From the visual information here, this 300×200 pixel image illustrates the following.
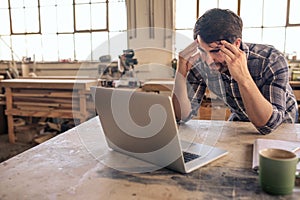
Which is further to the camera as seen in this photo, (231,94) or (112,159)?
(231,94)

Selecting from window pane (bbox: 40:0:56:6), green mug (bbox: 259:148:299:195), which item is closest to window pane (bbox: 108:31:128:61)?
window pane (bbox: 40:0:56:6)

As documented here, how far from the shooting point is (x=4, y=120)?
3.72 m

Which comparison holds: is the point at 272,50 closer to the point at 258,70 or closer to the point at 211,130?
the point at 258,70

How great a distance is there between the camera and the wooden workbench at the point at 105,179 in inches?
25.5

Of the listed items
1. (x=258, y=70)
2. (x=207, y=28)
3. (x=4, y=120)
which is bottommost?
(x=4, y=120)

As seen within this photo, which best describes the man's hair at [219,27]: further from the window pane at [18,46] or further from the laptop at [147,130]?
the window pane at [18,46]

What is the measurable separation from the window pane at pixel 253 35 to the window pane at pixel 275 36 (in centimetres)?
6

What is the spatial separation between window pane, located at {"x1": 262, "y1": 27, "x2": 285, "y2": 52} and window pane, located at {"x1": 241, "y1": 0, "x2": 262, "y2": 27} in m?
0.15

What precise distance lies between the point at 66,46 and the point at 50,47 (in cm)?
30

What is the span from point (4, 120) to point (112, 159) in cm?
337

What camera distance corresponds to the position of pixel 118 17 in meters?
4.33

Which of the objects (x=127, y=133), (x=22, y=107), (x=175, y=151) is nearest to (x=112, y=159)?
(x=127, y=133)

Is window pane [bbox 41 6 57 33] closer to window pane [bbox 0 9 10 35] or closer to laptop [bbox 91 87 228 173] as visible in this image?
window pane [bbox 0 9 10 35]

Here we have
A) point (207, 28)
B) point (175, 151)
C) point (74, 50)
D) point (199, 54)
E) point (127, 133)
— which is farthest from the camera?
point (74, 50)
